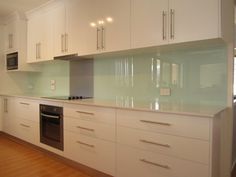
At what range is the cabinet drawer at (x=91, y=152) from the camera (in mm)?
2111

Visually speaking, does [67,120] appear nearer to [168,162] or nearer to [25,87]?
[168,162]

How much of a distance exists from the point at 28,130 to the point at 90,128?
1.53 metres

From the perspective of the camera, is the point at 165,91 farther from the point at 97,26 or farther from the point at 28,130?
the point at 28,130

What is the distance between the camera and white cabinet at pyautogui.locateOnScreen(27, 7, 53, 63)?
128 inches

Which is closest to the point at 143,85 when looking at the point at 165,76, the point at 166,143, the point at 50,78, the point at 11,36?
the point at 165,76

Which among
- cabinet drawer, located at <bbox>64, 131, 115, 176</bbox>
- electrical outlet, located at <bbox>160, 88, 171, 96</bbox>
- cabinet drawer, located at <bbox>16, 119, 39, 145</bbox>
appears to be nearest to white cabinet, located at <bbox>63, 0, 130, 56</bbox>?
electrical outlet, located at <bbox>160, 88, 171, 96</bbox>

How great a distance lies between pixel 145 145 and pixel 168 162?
0.24 metres

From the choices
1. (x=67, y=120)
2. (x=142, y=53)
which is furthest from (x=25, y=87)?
(x=142, y=53)

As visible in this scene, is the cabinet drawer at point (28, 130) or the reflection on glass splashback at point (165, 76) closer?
the reflection on glass splashback at point (165, 76)

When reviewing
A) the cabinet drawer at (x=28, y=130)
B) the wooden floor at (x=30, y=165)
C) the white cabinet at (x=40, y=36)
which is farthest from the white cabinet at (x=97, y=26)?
the wooden floor at (x=30, y=165)

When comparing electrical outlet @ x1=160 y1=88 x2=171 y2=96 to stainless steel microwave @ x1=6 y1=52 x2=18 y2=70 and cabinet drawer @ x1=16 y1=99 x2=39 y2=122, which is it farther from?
stainless steel microwave @ x1=6 y1=52 x2=18 y2=70

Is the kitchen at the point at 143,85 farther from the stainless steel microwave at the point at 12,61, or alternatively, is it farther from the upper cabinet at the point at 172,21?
the stainless steel microwave at the point at 12,61

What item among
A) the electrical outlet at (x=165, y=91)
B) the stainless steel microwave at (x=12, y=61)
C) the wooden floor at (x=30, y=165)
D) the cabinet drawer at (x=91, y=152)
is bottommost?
the wooden floor at (x=30, y=165)

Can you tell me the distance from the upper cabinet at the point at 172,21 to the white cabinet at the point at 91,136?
2.74 feet
